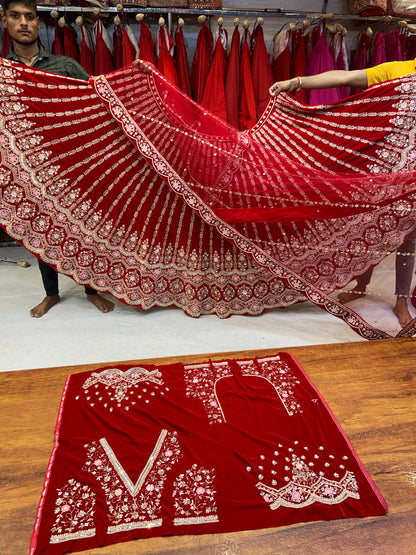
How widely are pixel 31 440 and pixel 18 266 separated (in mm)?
1821

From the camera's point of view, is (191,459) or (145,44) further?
(145,44)

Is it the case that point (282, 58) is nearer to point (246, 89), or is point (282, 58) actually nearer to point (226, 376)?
point (246, 89)


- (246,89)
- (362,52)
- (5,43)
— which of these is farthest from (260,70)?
(5,43)

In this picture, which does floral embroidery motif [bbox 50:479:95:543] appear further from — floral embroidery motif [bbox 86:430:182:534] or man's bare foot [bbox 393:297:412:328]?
man's bare foot [bbox 393:297:412:328]

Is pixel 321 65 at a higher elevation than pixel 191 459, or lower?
higher

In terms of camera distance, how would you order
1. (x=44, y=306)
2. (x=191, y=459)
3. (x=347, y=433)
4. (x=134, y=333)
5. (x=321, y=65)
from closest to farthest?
(x=191, y=459) < (x=347, y=433) < (x=134, y=333) < (x=44, y=306) < (x=321, y=65)

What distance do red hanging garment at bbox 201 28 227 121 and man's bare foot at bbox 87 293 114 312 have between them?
1.37 m

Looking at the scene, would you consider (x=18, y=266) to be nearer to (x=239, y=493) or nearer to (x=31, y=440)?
(x=31, y=440)

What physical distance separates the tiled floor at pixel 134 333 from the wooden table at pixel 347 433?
208 millimetres

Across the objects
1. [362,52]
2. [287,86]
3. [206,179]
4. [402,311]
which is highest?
[362,52]

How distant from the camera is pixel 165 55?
8.11 ft

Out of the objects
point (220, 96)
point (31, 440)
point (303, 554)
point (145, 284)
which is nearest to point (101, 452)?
point (31, 440)

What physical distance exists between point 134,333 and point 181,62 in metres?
1.76

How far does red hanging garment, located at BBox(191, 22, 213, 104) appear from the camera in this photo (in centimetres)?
253
